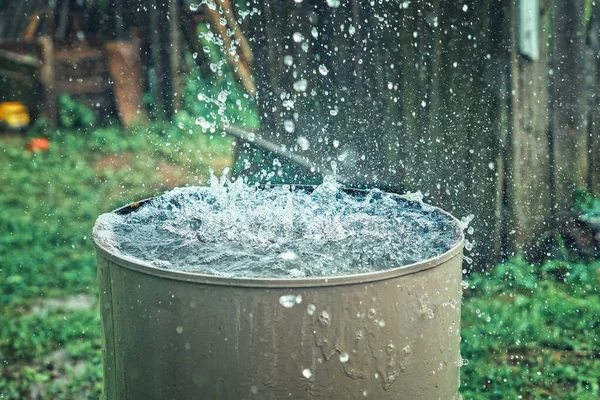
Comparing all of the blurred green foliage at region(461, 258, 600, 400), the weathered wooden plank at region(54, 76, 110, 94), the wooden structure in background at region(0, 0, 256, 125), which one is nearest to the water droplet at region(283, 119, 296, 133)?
the blurred green foliage at region(461, 258, 600, 400)

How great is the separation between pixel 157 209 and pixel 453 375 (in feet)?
4.01

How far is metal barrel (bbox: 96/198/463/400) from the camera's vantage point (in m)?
1.78

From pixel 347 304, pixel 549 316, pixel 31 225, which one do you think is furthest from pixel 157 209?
pixel 31 225

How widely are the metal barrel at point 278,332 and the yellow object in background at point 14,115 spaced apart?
697cm

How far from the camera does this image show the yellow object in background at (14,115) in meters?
8.29

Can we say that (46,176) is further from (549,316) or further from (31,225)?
(549,316)

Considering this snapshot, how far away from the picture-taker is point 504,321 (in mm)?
4031

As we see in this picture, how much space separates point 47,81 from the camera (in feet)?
27.6

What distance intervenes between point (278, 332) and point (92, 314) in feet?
9.00

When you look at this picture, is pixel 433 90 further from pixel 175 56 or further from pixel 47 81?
pixel 47 81

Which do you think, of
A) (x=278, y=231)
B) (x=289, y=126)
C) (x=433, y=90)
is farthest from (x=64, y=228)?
(x=278, y=231)

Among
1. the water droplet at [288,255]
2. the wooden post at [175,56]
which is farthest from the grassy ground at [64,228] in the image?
the water droplet at [288,255]

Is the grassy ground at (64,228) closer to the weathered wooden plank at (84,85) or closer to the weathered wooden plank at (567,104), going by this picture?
the weathered wooden plank at (84,85)

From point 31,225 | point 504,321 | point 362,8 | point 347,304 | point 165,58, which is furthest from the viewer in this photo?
point 165,58
